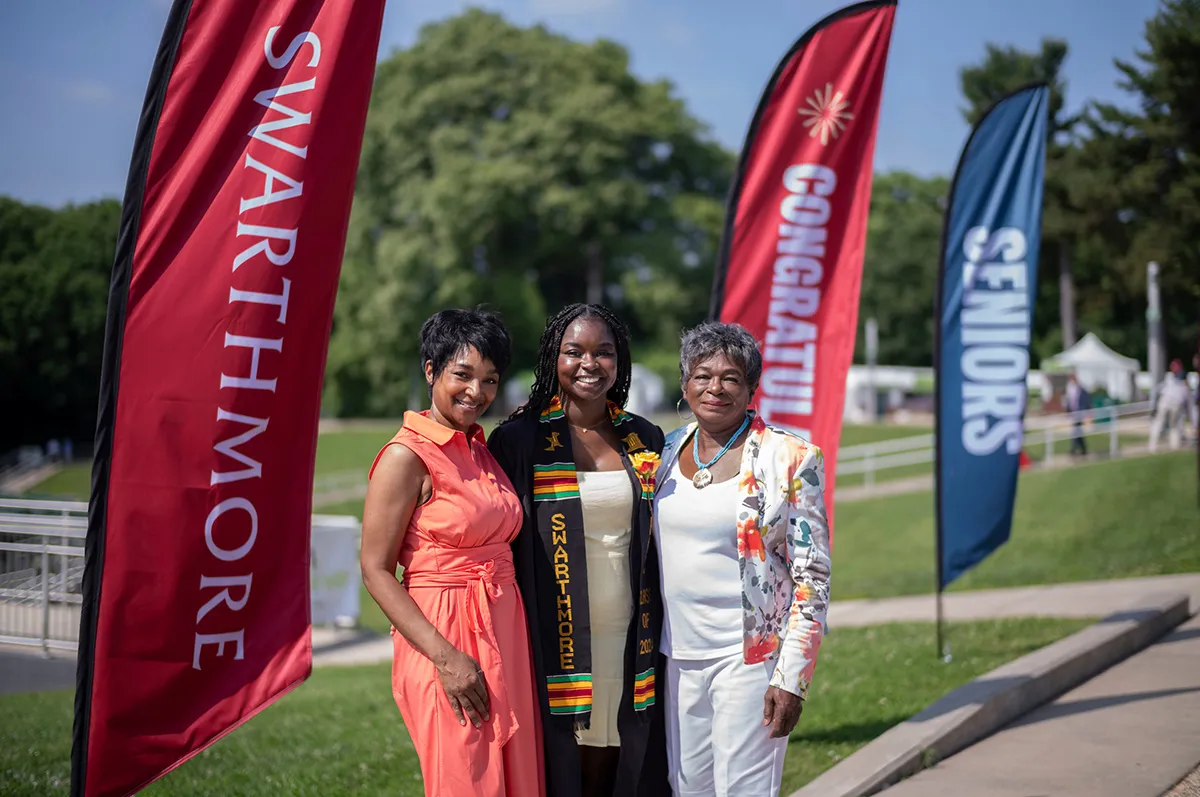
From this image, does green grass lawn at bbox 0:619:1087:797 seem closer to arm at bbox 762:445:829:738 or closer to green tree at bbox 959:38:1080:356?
arm at bbox 762:445:829:738

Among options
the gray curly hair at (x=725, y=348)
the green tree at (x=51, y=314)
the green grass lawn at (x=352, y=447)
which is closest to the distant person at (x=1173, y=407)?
the green grass lawn at (x=352, y=447)

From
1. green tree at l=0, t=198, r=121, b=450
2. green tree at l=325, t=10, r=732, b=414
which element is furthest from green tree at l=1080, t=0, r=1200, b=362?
green tree at l=325, t=10, r=732, b=414

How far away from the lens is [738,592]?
11.0 feet

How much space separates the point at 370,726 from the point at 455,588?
4022 mm

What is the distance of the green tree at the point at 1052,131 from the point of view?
3278cm

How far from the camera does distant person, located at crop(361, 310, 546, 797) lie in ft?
10.5

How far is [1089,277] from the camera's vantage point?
41.8m

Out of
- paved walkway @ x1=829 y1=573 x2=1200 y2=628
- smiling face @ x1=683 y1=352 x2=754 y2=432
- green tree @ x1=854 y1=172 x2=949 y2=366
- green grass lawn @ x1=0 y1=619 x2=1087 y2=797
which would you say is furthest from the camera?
green tree @ x1=854 y1=172 x2=949 y2=366

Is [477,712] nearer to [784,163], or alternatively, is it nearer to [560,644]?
[560,644]

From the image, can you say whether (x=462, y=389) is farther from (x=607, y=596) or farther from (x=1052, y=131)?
(x=1052, y=131)

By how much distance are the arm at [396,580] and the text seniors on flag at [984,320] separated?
16.9 feet

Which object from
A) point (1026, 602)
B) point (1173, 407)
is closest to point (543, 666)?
point (1026, 602)

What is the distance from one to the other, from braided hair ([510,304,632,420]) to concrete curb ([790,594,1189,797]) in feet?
7.04

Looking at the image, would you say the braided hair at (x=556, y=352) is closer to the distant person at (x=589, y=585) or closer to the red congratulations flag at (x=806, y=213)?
the distant person at (x=589, y=585)
